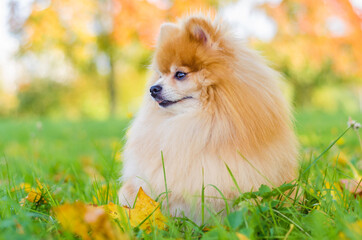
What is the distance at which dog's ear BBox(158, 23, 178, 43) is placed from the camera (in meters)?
2.25

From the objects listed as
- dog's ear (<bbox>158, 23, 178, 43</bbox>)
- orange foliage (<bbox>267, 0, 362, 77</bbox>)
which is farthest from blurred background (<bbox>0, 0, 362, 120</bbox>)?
dog's ear (<bbox>158, 23, 178, 43</bbox>)

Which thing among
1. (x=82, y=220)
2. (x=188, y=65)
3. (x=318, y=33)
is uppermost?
(x=318, y=33)

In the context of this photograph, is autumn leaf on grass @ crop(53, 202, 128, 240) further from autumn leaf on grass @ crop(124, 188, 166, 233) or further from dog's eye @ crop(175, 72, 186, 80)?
dog's eye @ crop(175, 72, 186, 80)

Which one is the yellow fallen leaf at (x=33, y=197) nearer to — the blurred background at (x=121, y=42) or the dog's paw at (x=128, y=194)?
the dog's paw at (x=128, y=194)

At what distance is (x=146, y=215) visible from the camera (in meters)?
1.71

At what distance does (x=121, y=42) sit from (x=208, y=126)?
554 inches

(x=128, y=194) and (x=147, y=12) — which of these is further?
(x=147, y=12)

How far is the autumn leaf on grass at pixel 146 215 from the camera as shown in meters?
1.65

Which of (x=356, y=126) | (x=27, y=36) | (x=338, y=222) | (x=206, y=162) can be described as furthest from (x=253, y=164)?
(x=27, y=36)

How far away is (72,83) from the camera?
23.9 meters

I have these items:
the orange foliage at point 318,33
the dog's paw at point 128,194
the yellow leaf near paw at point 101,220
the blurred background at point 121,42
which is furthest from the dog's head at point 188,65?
the orange foliage at point 318,33

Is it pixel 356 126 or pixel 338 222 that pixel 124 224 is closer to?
pixel 338 222

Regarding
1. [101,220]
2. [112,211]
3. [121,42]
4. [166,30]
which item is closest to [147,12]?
[121,42]

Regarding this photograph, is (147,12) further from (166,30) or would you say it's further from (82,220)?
(82,220)
